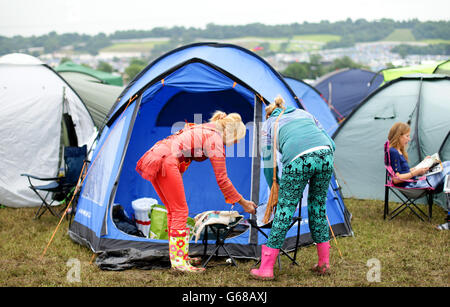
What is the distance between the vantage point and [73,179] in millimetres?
5445

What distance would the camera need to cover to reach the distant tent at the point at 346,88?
10805 mm

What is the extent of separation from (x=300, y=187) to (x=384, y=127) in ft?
11.3

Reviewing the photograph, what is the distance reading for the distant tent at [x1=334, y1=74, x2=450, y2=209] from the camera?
19.4ft

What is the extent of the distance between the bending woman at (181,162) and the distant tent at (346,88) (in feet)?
23.7

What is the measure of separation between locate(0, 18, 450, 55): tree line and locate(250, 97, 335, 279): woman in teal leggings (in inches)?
478

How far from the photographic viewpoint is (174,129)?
5.18m

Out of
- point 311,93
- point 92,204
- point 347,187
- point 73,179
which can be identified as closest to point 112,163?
point 92,204

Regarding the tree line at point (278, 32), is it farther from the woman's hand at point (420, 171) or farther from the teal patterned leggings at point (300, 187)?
the teal patterned leggings at point (300, 187)

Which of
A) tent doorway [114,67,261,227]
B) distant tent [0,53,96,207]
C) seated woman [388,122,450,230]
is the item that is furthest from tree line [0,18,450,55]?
seated woman [388,122,450,230]

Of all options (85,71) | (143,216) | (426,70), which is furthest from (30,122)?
(85,71)

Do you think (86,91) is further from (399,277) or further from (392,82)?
(399,277)

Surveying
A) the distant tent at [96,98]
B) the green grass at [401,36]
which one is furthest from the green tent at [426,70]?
the green grass at [401,36]

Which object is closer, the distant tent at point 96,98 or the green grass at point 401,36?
the distant tent at point 96,98

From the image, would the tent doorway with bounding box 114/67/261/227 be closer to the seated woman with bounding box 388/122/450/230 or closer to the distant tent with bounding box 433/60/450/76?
the seated woman with bounding box 388/122/450/230
